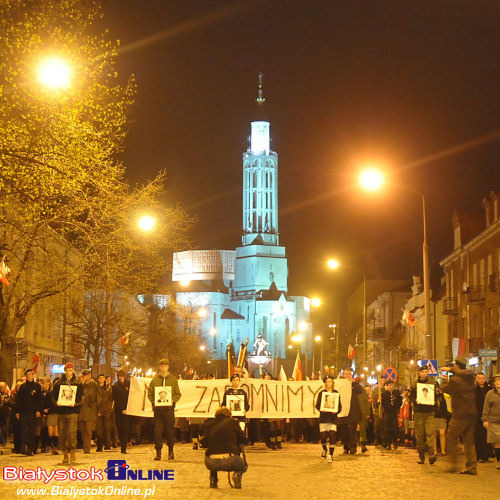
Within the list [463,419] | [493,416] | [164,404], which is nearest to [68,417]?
[164,404]

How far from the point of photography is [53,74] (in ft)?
65.4

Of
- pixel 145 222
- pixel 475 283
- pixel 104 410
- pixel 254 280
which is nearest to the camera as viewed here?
pixel 104 410

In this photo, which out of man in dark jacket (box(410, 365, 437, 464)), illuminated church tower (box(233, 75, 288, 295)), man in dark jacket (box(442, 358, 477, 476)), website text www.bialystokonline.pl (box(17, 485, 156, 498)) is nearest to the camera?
website text www.bialystokonline.pl (box(17, 485, 156, 498))

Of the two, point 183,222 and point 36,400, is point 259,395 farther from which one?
point 183,222

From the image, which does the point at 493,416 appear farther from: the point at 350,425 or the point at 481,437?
the point at 350,425

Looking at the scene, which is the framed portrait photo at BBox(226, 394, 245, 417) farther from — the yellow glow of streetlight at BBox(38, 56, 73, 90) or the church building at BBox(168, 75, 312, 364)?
the church building at BBox(168, 75, 312, 364)

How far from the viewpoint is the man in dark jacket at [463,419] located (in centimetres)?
1647

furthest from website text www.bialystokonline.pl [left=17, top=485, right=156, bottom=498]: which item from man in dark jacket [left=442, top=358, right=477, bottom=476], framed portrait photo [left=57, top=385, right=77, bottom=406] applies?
man in dark jacket [left=442, top=358, right=477, bottom=476]

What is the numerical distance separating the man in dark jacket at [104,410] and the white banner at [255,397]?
115 centimetres

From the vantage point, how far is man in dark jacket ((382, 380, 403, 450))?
25.0 m

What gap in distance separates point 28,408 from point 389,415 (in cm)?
946

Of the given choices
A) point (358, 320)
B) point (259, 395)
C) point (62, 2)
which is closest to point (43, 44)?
point (62, 2)

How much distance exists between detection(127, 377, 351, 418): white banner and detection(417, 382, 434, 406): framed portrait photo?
389 centimetres

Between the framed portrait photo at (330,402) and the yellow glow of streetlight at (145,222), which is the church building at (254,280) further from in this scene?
the framed portrait photo at (330,402)
